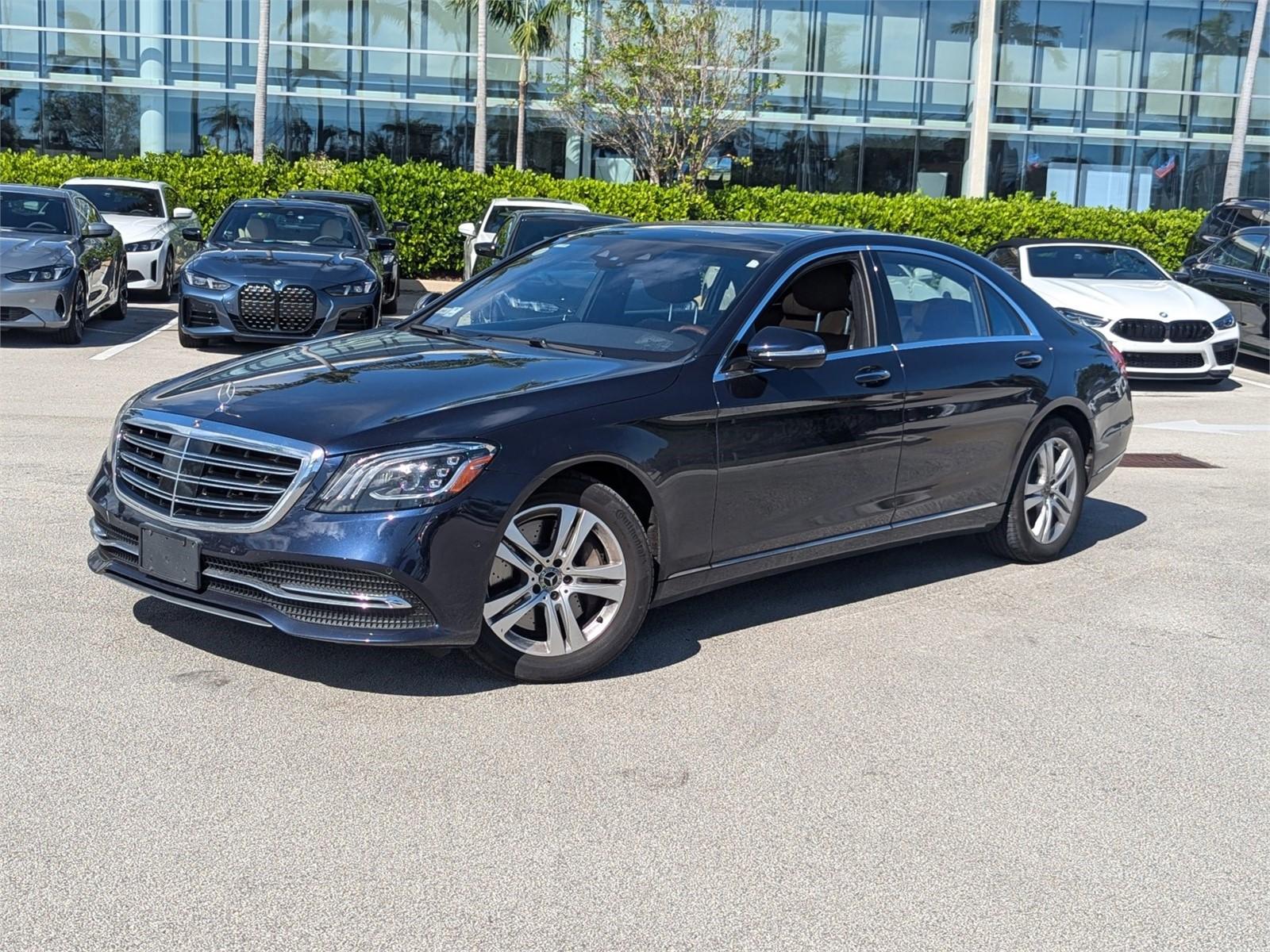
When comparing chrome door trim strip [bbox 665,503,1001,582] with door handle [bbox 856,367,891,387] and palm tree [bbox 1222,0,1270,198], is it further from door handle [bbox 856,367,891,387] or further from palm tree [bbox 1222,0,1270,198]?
palm tree [bbox 1222,0,1270,198]

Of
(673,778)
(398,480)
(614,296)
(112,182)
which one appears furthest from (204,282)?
(673,778)

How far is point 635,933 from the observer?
3412mm

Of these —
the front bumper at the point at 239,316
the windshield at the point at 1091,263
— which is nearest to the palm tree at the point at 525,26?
the windshield at the point at 1091,263

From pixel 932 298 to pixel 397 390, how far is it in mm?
2752

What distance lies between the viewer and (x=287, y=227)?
16188 mm

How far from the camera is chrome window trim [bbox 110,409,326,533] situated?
4.69m

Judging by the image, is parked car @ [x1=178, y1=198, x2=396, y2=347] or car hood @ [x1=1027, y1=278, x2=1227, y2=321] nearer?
parked car @ [x1=178, y1=198, x2=396, y2=347]

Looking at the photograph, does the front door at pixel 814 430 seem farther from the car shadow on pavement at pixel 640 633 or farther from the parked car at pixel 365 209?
the parked car at pixel 365 209

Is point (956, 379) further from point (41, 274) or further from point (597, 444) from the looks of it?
point (41, 274)

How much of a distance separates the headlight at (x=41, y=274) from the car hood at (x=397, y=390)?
953 centimetres

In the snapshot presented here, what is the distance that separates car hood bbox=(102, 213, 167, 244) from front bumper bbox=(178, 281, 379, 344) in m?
5.95

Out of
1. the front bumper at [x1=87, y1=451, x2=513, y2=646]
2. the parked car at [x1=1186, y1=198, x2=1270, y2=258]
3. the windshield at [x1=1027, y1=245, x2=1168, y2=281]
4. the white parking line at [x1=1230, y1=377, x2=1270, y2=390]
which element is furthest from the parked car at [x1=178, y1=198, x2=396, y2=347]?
the parked car at [x1=1186, y1=198, x2=1270, y2=258]

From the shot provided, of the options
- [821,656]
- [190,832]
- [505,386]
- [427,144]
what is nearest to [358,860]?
[190,832]

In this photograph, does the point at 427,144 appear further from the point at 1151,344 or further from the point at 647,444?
the point at 647,444
